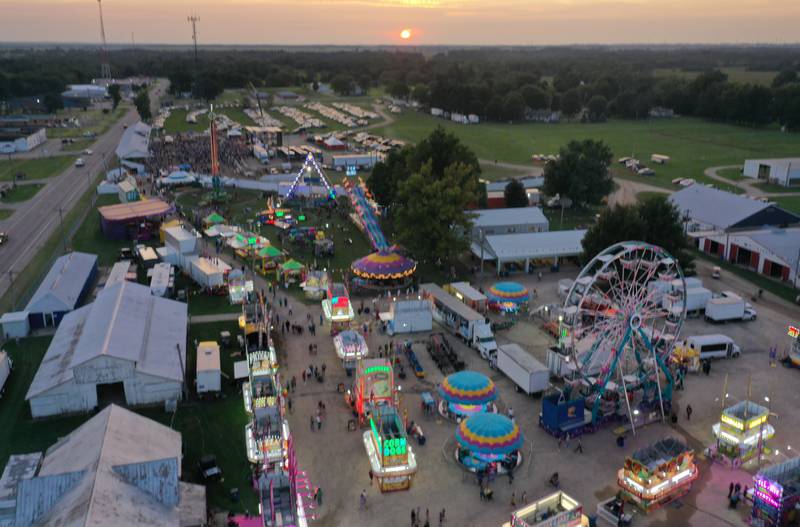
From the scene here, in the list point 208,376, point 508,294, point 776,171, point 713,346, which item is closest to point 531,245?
point 508,294

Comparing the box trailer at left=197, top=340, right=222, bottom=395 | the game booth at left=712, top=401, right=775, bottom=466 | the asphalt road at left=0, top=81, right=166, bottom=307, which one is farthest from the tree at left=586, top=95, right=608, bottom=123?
the box trailer at left=197, top=340, right=222, bottom=395

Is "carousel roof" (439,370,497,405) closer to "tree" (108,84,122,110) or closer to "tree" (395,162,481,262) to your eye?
"tree" (395,162,481,262)

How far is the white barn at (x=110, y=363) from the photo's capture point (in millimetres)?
28859

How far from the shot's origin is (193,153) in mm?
91438

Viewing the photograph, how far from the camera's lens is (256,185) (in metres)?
73.4

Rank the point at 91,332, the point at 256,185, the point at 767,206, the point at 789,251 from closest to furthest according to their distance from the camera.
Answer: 1. the point at 91,332
2. the point at 789,251
3. the point at 767,206
4. the point at 256,185

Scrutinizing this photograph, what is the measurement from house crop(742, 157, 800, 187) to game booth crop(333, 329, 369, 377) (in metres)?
61.4

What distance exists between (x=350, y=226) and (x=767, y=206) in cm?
3420

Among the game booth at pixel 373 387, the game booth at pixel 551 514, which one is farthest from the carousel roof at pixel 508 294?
the game booth at pixel 551 514

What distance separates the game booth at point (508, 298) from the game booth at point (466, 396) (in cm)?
1158

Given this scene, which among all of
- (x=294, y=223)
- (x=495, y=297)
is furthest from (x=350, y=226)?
(x=495, y=297)

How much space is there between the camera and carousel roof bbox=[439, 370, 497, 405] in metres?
28.8

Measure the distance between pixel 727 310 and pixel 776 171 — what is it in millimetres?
44946

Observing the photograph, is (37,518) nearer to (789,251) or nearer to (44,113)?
(789,251)
